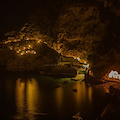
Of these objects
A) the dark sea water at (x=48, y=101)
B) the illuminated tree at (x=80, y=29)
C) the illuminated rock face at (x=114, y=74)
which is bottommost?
the dark sea water at (x=48, y=101)

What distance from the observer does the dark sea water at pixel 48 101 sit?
859cm

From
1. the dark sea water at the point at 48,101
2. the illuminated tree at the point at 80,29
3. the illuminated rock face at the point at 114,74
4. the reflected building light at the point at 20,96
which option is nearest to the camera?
the dark sea water at the point at 48,101

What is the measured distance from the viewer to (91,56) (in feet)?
50.2

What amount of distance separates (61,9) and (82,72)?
656 cm

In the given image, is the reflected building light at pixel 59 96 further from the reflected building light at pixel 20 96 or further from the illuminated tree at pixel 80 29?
the illuminated tree at pixel 80 29

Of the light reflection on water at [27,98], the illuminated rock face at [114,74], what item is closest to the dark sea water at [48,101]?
A: the light reflection on water at [27,98]

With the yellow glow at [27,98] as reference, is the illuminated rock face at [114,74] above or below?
above

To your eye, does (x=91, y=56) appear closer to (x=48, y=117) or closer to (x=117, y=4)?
(x=117, y=4)

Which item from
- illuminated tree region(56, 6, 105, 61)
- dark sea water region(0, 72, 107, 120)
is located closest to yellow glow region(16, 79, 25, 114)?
dark sea water region(0, 72, 107, 120)

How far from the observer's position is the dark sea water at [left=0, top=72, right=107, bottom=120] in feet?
28.2

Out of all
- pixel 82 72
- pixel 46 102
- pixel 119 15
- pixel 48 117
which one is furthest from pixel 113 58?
pixel 48 117

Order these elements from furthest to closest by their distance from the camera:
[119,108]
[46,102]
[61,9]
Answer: [61,9] < [46,102] < [119,108]

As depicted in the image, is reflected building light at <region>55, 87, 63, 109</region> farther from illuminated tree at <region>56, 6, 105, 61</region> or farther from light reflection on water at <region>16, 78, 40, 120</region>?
illuminated tree at <region>56, 6, 105, 61</region>

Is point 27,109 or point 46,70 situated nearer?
point 27,109
